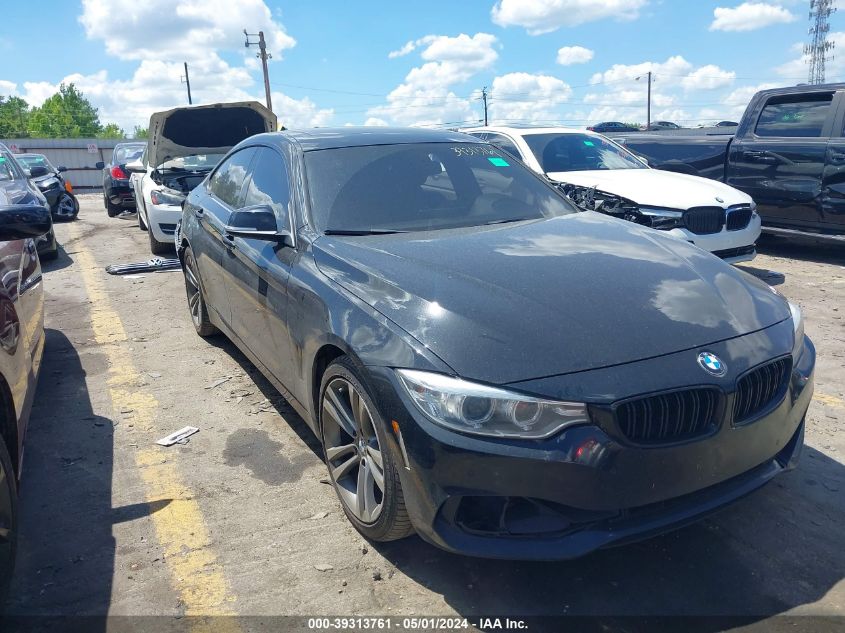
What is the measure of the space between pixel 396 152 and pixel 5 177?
6.82m

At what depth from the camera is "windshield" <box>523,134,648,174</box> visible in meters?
7.98

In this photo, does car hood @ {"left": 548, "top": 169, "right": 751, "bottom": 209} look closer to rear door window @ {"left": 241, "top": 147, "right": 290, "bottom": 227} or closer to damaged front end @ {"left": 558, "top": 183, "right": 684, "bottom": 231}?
damaged front end @ {"left": 558, "top": 183, "right": 684, "bottom": 231}

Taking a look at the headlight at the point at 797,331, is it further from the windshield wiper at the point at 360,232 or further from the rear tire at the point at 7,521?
the rear tire at the point at 7,521

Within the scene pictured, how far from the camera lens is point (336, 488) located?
10.2 ft

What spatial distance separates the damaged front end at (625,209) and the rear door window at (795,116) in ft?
8.78

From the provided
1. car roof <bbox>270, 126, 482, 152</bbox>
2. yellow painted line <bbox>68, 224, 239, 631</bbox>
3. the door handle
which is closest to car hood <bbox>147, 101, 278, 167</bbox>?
yellow painted line <bbox>68, 224, 239, 631</bbox>

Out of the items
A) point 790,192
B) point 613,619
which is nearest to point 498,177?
point 613,619

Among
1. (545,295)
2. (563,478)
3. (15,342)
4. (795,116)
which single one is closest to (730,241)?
(795,116)

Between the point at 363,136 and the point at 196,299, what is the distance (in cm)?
228

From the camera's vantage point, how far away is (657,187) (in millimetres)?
7168

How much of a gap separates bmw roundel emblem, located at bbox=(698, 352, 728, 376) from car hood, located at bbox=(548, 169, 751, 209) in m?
4.69

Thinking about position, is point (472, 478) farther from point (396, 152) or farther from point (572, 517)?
point (396, 152)

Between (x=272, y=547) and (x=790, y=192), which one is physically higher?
(x=790, y=192)

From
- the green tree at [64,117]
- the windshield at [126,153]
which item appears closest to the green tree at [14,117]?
the green tree at [64,117]
